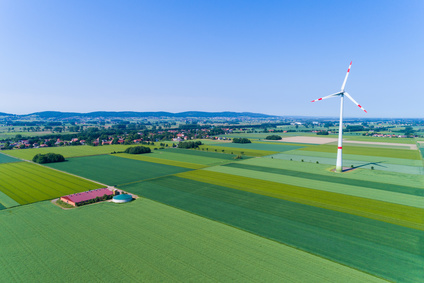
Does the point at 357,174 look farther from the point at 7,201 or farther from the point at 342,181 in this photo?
the point at 7,201

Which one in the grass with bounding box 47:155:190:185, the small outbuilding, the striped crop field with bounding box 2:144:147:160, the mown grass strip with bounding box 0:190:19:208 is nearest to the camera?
the mown grass strip with bounding box 0:190:19:208

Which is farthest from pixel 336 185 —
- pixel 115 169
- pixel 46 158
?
pixel 46 158

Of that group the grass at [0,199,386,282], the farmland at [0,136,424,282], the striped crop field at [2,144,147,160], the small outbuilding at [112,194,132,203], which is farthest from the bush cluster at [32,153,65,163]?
the small outbuilding at [112,194,132,203]

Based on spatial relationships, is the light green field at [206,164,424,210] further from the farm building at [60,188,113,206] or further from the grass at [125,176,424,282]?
the farm building at [60,188,113,206]

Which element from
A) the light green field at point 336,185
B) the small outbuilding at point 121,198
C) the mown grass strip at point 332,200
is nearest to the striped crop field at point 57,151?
the light green field at point 336,185

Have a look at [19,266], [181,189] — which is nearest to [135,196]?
[181,189]

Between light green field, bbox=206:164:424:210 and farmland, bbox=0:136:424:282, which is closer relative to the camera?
farmland, bbox=0:136:424:282

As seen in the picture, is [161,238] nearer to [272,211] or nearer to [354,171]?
[272,211]
